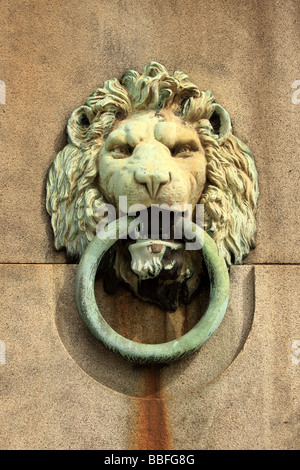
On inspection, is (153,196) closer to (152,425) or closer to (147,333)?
(147,333)

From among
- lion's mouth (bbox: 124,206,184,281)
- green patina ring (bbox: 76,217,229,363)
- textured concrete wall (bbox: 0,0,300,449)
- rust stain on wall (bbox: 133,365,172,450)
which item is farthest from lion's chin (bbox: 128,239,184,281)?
rust stain on wall (bbox: 133,365,172,450)

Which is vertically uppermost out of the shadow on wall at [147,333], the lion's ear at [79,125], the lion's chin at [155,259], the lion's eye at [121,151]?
the lion's ear at [79,125]

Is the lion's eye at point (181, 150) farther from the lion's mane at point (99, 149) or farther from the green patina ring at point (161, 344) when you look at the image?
the green patina ring at point (161, 344)

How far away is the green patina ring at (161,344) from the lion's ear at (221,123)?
570 mm

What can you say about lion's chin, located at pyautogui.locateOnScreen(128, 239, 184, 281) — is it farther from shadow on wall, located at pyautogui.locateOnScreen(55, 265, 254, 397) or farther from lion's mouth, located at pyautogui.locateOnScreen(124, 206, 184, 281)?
shadow on wall, located at pyautogui.locateOnScreen(55, 265, 254, 397)

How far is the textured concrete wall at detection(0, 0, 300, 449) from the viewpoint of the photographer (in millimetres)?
3285

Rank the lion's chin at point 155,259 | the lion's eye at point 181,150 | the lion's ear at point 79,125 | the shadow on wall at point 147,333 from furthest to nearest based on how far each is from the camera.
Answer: the lion's ear at point 79,125 < the lion's eye at point 181,150 < the shadow on wall at point 147,333 < the lion's chin at point 155,259

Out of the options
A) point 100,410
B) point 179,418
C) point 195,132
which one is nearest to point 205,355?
point 179,418

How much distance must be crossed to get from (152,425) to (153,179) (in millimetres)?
1054

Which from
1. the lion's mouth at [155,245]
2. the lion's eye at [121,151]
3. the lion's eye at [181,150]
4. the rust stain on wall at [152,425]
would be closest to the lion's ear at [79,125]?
the lion's eye at [121,151]

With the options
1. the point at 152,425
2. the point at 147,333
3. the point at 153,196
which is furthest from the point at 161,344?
the point at 153,196

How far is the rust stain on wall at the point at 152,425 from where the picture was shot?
3266 millimetres

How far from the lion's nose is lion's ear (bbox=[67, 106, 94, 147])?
472 mm
